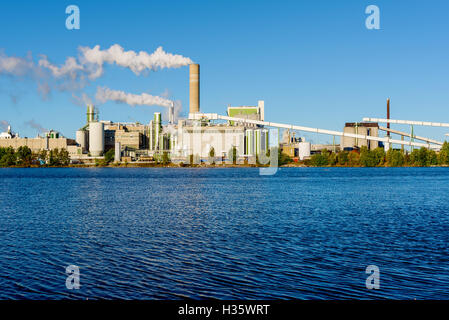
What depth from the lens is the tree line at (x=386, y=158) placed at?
142 metres

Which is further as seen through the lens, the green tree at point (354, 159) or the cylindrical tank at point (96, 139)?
the cylindrical tank at point (96, 139)

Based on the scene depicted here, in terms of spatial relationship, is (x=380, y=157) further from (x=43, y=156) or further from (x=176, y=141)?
(x=43, y=156)

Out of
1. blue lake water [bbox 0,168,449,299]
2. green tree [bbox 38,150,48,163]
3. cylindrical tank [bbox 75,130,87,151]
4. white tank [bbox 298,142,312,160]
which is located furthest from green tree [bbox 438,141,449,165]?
green tree [bbox 38,150,48,163]

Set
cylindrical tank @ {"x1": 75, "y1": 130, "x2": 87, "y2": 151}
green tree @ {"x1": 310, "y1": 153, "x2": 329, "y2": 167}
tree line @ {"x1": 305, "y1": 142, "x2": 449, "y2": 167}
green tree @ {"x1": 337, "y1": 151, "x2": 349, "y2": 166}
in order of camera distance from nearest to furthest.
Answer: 1. tree line @ {"x1": 305, "y1": 142, "x2": 449, "y2": 167}
2. green tree @ {"x1": 337, "y1": 151, "x2": 349, "y2": 166}
3. green tree @ {"x1": 310, "y1": 153, "x2": 329, "y2": 167}
4. cylindrical tank @ {"x1": 75, "y1": 130, "x2": 87, "y2": 151}

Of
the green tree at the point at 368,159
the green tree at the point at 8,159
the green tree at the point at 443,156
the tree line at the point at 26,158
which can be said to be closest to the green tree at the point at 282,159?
the green tree at the point at 368,159

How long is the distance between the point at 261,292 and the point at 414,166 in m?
148

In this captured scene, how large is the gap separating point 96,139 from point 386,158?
3860 inches

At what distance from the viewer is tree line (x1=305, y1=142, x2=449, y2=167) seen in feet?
465

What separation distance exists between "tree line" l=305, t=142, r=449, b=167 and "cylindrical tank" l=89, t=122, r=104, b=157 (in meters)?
74.4

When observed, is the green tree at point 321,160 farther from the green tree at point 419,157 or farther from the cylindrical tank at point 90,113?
the cylindrical tank at point 90,113

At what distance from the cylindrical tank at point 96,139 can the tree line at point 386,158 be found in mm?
74363

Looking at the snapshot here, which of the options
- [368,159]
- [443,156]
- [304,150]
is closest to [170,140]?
[304,150]

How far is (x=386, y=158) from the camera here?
147 metres

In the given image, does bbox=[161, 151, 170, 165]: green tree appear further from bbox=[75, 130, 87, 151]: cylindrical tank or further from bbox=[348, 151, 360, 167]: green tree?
bbox=[348, 151, 360, 167]: green tree
